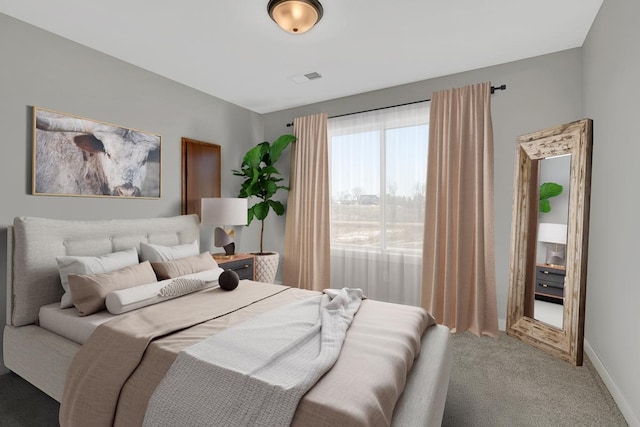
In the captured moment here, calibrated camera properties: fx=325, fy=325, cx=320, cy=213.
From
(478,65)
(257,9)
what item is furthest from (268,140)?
(478,65)

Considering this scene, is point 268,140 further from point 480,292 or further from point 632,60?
point 632,60

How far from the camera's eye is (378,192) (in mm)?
3816

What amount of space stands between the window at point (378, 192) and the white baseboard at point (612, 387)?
150cm

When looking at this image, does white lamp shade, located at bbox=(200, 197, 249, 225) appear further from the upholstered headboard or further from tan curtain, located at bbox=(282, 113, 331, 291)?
tan curtain, located at bbox=(282, 113, 331, 291)

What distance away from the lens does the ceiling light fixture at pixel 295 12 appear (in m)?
2.03

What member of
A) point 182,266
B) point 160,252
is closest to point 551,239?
point 182,266

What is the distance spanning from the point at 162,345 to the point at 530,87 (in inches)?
139

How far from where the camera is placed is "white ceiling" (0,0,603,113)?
2229 millimetres

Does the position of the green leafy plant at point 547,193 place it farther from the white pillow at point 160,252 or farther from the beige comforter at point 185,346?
the white pillow at point 160,252

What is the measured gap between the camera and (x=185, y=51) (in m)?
2.83

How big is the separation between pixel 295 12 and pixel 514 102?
224 cm

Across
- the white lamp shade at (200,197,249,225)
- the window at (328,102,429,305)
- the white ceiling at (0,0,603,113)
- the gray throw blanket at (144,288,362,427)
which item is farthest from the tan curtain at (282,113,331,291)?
the gray throw blanket at (144,288,362,427)

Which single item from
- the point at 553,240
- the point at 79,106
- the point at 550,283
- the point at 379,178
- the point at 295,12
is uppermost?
the point at 295,12

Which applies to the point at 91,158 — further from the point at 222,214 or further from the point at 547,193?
the point at 547,193
